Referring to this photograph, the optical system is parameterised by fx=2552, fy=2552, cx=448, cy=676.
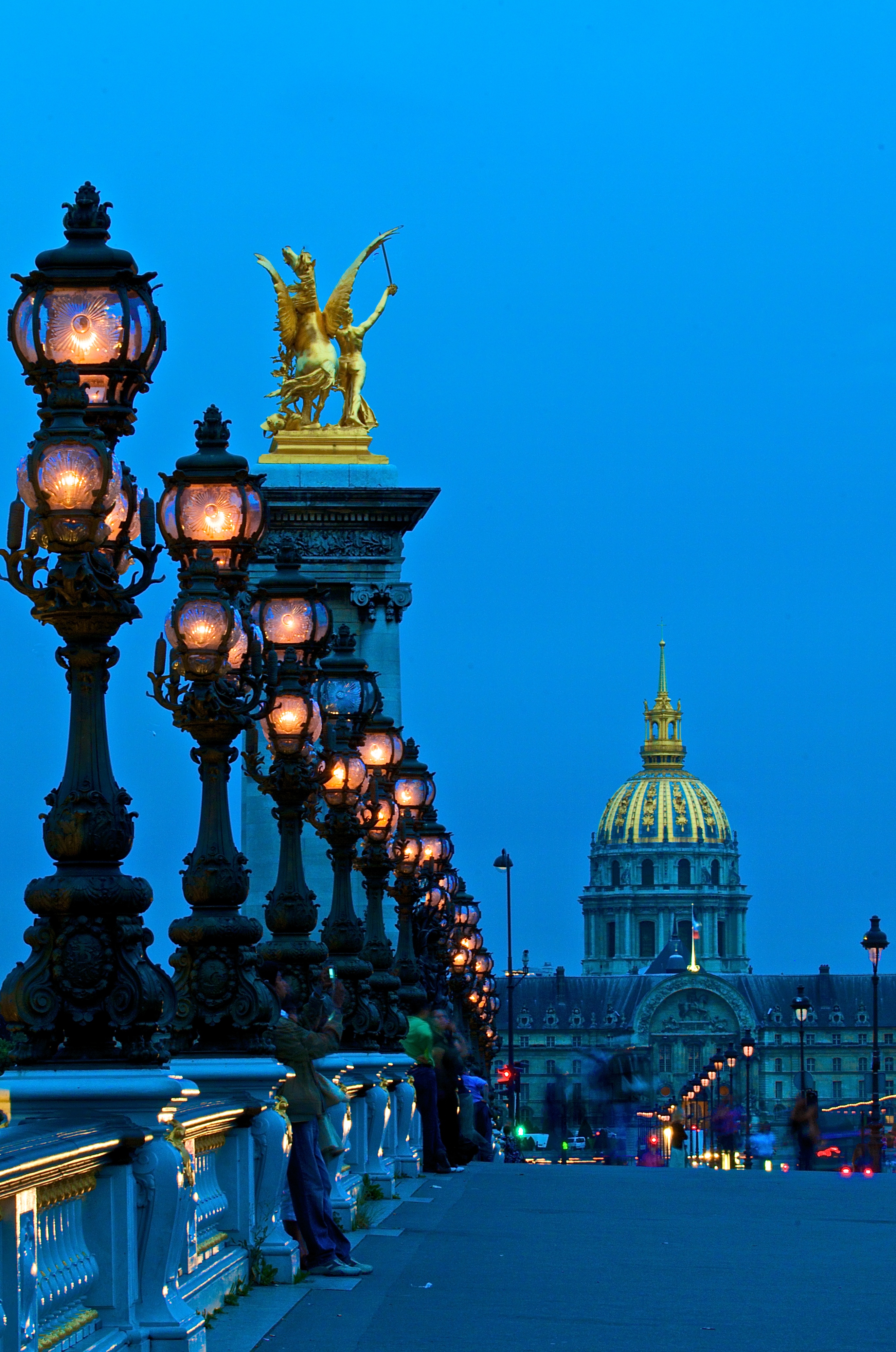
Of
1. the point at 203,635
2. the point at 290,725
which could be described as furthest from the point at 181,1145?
the point at 290,725

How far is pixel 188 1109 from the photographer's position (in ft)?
40.1

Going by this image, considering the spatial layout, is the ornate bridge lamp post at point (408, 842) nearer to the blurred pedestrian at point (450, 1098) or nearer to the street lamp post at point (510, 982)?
the blurred pedestrian at point (450, 1098)

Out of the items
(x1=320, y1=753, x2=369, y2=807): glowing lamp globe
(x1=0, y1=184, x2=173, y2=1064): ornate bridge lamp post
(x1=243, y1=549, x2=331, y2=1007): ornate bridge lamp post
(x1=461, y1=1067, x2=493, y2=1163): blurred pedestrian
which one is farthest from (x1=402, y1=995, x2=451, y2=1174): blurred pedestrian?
(x1=0, y1=184, x2=173, y2=1064): ornate bridge lamp post

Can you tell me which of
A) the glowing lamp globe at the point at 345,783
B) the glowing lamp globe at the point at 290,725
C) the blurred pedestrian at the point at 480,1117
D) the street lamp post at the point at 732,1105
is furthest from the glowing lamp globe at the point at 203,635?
the street lamp post at the point at 732,1105

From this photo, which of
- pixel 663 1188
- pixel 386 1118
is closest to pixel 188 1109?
pixel 386 1118

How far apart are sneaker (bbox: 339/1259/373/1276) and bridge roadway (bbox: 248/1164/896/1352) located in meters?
0.11

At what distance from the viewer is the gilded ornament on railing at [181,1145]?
10789mm

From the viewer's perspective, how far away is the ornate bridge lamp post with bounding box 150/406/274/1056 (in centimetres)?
1449

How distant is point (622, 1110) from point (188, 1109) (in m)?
35.7

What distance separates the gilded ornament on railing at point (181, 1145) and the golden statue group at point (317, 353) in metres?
42.7

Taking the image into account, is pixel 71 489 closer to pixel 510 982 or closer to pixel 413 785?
pixel 413 785

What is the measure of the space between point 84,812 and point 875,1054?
46.7m

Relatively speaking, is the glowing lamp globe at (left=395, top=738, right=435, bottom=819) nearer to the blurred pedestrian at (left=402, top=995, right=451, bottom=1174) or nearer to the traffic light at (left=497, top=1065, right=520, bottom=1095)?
the blurred pedestrian at (left=402, top=995, right=451, bottom=1174)

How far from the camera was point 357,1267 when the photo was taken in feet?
50.6
